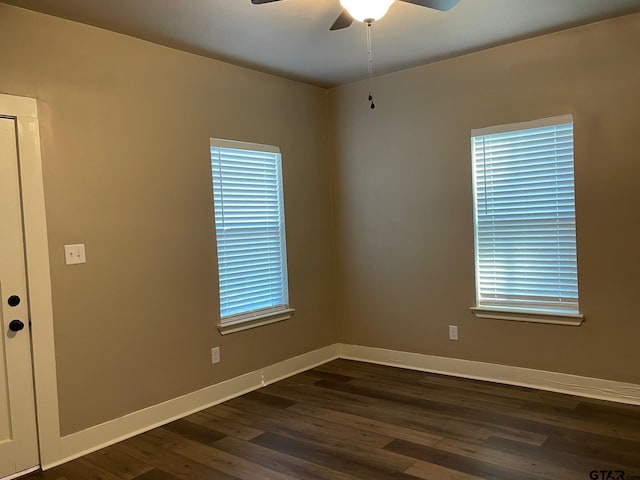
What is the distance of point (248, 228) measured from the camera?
429 centimetres

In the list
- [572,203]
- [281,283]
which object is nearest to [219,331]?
[281,283]

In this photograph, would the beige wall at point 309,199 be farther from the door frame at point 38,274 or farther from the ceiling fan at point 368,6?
the ceiling fan at point 368,6

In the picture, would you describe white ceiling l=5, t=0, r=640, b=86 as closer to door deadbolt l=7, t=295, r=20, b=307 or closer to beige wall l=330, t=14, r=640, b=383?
beige wall l=330, t=14, r=640, b=383

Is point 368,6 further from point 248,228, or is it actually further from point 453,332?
point 453,332

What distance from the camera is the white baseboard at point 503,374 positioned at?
365 cm

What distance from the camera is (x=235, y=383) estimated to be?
4.14 m

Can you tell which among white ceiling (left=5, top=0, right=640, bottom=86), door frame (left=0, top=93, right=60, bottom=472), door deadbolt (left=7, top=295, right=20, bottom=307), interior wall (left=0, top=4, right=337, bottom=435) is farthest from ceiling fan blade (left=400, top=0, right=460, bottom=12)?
door deadbolt (left=7, top=295, right=20, bottom=307)

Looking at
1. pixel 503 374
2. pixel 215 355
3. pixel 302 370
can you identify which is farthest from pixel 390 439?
pixel 302 370

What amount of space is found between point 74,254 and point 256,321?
1.63 meters

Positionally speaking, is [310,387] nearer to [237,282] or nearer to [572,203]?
[237,282]

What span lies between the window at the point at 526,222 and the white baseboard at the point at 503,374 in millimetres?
430

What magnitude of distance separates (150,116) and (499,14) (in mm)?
2443

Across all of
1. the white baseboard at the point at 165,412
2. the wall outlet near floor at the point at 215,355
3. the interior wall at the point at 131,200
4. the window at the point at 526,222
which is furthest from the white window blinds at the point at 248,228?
the window at the point at 526,222

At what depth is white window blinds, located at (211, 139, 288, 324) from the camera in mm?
4086
